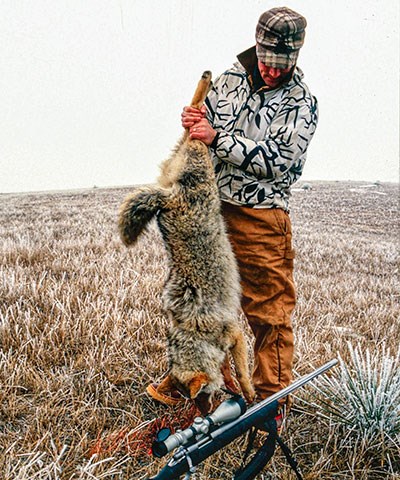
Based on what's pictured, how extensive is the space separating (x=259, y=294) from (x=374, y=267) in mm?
6706

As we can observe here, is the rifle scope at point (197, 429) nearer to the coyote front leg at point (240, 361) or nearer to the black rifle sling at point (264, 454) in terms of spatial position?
the black rifle sling at point (264, 454)

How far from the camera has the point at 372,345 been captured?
4.23 meters

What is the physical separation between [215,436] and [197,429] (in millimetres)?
118

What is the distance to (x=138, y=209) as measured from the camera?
7.48ft

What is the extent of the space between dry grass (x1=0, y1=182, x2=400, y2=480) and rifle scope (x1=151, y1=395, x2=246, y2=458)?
640 mm

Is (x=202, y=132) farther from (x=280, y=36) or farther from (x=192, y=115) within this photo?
(x=280, y=36)

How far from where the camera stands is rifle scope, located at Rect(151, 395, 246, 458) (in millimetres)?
1683

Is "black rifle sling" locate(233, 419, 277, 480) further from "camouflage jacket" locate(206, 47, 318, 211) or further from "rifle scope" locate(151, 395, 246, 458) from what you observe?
"camouflage jacket" locate(206, 47, 318, 211)

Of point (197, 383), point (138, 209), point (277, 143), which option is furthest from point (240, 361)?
point (277, 143)

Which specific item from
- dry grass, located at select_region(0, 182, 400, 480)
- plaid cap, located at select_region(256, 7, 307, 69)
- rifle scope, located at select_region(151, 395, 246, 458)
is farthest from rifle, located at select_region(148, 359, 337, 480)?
plaid cap, located at select_region(256, 7, 307, 69)

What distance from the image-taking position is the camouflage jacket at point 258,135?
2473 millimetres

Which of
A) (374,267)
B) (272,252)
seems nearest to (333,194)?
(374,267)

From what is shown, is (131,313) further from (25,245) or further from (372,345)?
(25,245)

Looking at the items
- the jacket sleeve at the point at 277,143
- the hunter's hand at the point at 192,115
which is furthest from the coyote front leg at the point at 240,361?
the hunter's hand at the point at 192,115
